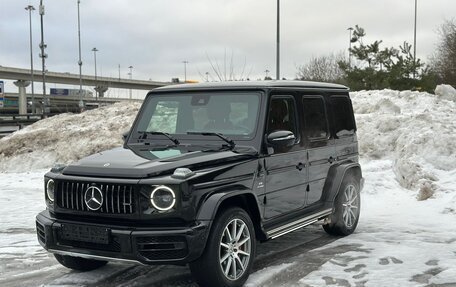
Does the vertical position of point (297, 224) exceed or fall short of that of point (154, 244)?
it falls short

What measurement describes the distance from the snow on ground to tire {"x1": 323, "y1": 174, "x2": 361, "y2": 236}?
172 millimetres

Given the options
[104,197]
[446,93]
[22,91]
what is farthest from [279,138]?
[22,91]

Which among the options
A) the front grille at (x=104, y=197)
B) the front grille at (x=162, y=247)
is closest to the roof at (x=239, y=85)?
the front grille at (x=104, y=197)

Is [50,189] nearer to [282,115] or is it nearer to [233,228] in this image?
[233,228]

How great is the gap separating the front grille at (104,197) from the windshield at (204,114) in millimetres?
1420

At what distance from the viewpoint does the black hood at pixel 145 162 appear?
15.5ft

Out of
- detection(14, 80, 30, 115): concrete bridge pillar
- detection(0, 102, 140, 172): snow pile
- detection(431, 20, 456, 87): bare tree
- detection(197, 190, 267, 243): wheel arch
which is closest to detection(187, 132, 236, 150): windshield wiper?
detection(197, 190, 267, 243): wheel arch

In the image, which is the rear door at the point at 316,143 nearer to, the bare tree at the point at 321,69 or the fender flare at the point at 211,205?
the fender flare at the point at 211,205

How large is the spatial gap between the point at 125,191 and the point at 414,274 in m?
3.09

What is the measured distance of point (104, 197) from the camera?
15.6 feet

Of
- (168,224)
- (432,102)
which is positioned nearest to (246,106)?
(168,224)

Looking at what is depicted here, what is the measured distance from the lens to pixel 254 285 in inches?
207

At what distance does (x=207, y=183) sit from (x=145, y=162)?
1.98 feet

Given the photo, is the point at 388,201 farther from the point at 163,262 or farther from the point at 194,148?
the point at 163,262
